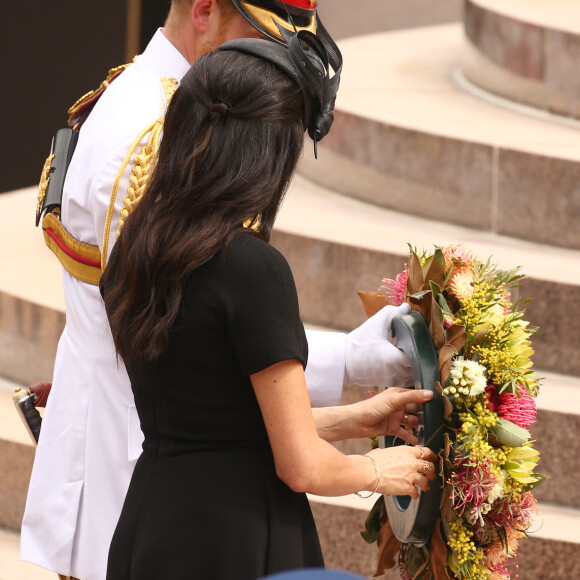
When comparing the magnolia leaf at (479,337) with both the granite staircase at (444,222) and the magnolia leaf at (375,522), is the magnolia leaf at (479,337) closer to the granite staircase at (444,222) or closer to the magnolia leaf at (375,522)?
the magnolia leaf at (375,522)

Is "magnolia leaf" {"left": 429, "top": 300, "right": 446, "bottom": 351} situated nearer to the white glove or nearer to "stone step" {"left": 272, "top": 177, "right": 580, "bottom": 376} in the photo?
the white glove

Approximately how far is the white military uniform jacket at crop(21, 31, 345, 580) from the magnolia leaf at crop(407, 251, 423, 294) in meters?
0.18

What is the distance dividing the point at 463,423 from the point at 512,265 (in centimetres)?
174

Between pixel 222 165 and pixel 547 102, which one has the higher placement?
pixel 222 165

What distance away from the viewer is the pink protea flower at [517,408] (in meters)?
2.10

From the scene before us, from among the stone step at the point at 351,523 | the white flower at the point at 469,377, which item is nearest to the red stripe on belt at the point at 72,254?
the white flower at the point at 469,377

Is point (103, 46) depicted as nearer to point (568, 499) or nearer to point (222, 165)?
point (568, 499)

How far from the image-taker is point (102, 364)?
224 centimetres

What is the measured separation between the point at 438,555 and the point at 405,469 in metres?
0.21

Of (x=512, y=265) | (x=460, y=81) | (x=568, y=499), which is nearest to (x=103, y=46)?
(x=460, y=81)

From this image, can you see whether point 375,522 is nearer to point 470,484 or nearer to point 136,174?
point 470,484

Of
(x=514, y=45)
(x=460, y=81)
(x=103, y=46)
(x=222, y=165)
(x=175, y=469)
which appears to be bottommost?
(x=103, y=46)

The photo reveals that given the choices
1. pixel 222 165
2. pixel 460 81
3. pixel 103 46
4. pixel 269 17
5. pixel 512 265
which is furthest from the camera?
pixel 103 46

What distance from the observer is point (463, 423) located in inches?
80.5
